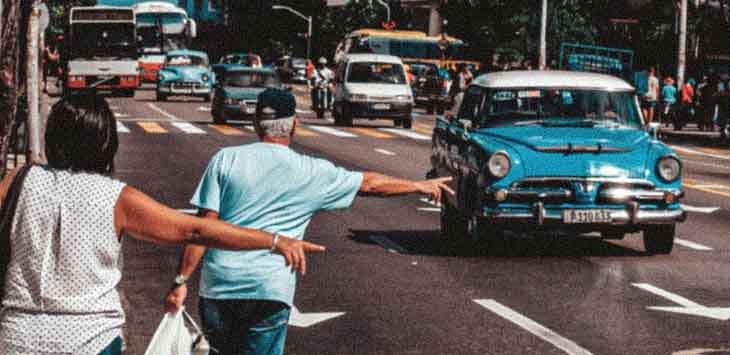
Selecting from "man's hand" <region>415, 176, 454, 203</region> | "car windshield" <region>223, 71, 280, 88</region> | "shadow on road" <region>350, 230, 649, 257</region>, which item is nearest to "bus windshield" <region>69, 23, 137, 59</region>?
"car windshield" <region>223, 71, 280, 88</region>

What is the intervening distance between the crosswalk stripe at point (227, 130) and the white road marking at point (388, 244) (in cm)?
→ 2023

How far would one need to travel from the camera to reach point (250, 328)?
5527 mm

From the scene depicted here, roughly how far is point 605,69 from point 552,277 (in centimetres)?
3813

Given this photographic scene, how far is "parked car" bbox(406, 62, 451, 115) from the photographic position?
53.0 m

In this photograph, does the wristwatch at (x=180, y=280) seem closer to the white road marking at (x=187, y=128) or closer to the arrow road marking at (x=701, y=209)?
the arrow road marking at (x=701, y=209)

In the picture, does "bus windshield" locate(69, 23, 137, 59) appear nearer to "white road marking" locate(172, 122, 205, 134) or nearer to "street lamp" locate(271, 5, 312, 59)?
"white road marking" locate(172, 122, 205, 134)

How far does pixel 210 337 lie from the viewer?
18.3 feet

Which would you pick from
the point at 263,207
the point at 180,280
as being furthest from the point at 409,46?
the point at 180,280

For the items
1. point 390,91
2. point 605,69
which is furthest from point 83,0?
point 390,91

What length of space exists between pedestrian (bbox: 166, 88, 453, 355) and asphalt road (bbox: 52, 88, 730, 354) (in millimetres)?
3059

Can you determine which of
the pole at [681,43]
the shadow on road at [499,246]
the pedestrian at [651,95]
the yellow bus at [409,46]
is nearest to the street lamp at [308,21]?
the yellow bus at [409,46]

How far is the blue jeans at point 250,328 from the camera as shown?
550cm

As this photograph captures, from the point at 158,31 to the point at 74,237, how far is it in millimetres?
64932

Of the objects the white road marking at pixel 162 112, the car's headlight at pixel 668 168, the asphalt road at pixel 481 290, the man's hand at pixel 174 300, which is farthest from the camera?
the white road marking at pixel 162 112
